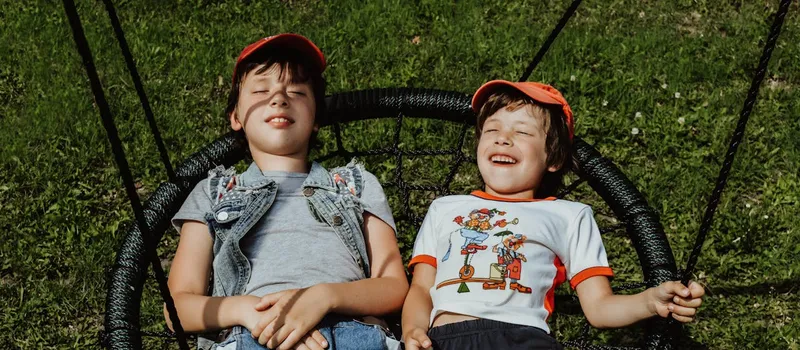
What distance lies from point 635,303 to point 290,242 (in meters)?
0.90

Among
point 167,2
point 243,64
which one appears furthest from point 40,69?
point 243,64

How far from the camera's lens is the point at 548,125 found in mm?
2572

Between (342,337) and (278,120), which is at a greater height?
(278,120)

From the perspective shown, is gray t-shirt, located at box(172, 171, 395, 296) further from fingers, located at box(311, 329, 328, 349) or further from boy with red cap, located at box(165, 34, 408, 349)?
fingers, located at box(311, 329, 328, 349)

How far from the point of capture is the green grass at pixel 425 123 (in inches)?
125

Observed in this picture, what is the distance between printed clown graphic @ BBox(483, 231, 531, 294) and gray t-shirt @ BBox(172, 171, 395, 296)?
14.6 inches

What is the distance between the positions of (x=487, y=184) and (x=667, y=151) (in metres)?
1.39

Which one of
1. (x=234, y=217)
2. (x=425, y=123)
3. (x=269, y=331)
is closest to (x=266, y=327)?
(x=269, y=331)

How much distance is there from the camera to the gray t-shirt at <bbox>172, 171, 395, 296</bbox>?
234 centimetres

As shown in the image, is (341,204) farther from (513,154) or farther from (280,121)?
(513,154)

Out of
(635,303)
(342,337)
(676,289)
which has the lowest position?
(342,337)

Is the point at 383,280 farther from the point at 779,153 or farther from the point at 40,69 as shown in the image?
the point at 40,69

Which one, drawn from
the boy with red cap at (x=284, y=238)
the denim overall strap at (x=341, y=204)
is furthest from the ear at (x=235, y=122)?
the denim overall strap at (x=341, y=204)

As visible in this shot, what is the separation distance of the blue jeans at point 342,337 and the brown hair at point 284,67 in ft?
2.37
